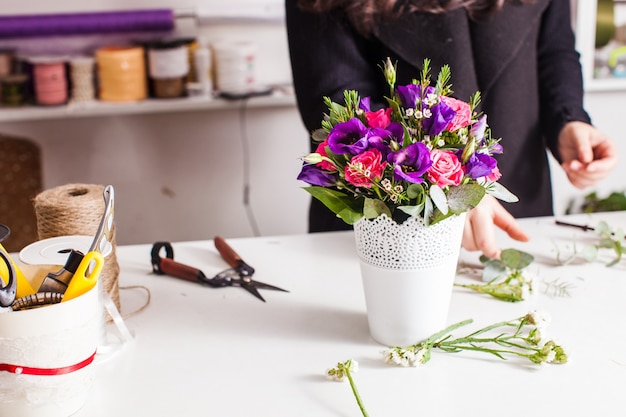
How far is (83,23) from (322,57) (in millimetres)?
882

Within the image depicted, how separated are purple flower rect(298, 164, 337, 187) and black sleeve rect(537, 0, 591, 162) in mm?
760

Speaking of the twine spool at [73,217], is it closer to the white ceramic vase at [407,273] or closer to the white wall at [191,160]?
the white ceramic vase at [407,273]

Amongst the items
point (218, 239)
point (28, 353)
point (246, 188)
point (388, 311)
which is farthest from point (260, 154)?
point (28, 353)

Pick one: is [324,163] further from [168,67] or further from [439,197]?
[168,67]

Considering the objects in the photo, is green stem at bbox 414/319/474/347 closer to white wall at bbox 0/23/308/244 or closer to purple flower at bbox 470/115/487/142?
purple flower at bbox 470/115/487/142

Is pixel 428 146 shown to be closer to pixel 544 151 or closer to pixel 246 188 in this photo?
pixel 544 151

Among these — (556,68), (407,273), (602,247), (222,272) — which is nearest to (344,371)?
(407,273)

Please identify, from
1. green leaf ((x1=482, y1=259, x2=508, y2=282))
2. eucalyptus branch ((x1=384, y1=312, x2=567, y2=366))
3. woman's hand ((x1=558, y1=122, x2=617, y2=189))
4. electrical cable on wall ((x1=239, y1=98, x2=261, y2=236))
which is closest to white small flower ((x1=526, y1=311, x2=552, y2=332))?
eucalyptus branch ((x1=384, y1=312, x2=567, y2=366))

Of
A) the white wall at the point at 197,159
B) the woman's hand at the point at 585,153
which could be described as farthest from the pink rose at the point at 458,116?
the white wall at the point at 197,159

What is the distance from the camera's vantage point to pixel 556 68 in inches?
56.4

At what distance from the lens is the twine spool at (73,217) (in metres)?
0.85

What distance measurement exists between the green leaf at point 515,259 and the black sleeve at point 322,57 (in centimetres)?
41

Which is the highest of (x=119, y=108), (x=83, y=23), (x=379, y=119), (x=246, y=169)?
(x=83, y=23)

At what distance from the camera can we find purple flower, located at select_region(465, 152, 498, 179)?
72 centimetres
